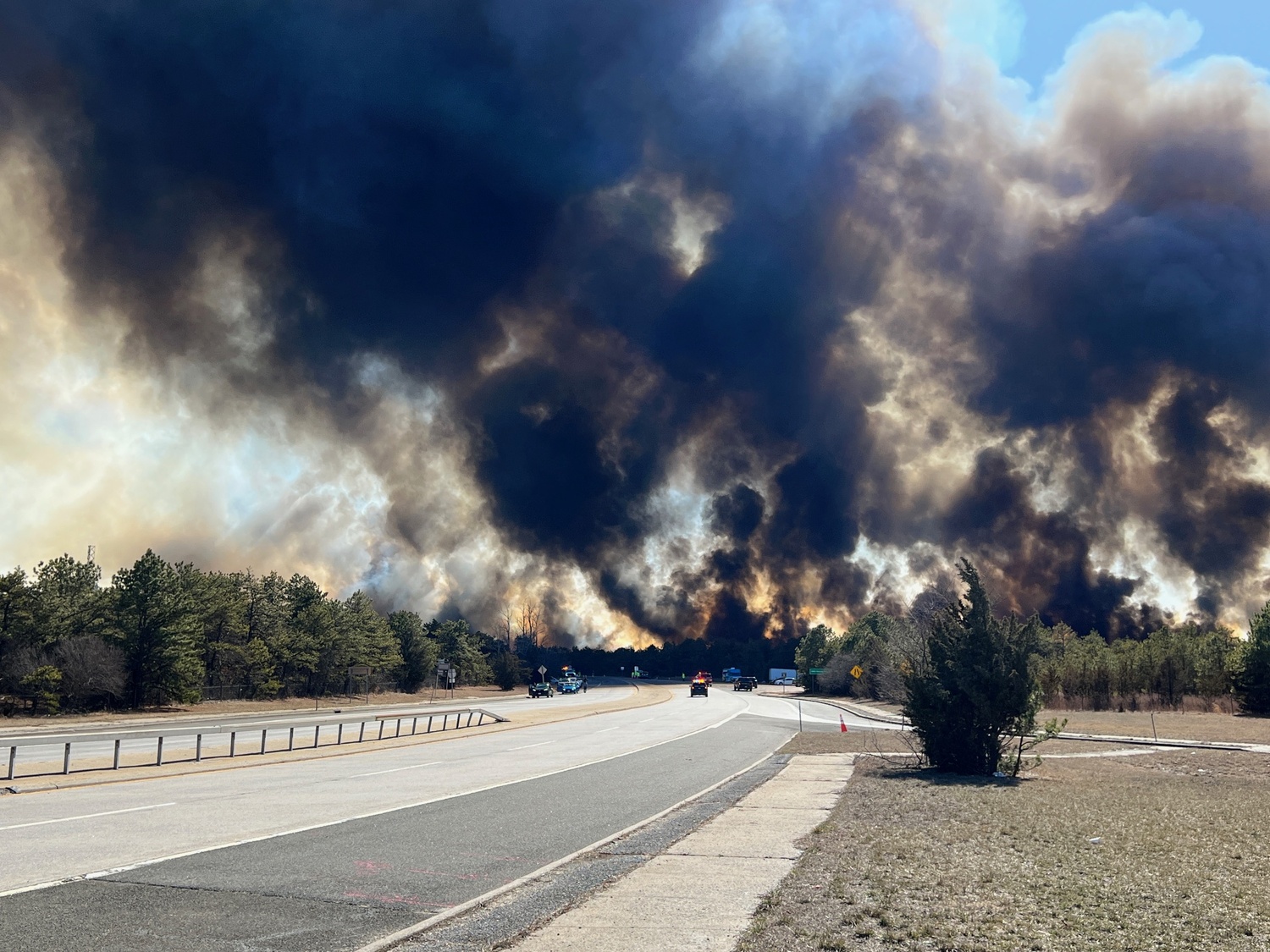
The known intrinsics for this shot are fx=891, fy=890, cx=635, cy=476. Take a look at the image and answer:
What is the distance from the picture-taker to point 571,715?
192 ft

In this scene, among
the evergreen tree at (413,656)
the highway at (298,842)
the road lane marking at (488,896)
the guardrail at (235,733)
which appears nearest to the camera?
the road lane marking at (488,896)

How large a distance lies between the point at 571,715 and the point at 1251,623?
51.2 m

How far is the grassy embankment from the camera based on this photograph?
8281mm

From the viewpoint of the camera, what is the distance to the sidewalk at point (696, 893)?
815 centimetres

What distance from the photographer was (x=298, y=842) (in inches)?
523

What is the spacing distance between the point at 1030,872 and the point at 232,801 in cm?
1485

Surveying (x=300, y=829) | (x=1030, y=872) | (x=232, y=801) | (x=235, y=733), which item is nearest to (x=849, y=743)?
(x=232, y=801)

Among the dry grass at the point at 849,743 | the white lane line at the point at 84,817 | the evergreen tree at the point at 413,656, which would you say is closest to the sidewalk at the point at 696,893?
the white lane line at the point at 84,817

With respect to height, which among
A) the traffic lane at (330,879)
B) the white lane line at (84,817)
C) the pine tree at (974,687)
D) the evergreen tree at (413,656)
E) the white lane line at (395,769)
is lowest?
the evergreen tree at (413,656)

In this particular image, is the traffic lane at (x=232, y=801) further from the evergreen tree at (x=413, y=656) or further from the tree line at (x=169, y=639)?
the evergreen tree at (x=413, y=656)

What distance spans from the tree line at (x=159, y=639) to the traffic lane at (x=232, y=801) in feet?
122

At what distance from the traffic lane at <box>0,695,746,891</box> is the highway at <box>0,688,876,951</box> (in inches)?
2.4

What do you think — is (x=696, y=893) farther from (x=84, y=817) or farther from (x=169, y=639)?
(x=169, y=639)

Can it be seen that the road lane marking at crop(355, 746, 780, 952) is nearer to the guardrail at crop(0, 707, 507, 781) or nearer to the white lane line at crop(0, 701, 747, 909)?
the white lane line at crop(0, 701, 747, 909)
